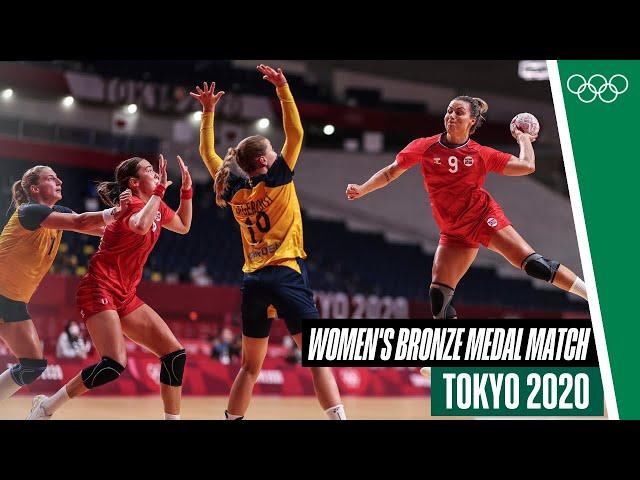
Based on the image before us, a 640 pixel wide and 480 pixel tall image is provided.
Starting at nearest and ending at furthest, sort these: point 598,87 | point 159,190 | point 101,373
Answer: point 101,373 → point 159,190 → point 598,87

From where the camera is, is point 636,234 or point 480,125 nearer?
point 636,234

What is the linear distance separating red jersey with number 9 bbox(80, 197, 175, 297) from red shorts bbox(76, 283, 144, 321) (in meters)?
0.04

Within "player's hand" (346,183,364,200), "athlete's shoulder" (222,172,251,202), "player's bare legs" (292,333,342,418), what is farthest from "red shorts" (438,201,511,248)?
"athlete's shoulder" (222,172,251,202)

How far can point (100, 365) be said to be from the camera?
7.72 meters

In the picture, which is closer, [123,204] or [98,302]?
[98,302]

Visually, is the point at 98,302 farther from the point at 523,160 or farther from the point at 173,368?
the point at 523,160

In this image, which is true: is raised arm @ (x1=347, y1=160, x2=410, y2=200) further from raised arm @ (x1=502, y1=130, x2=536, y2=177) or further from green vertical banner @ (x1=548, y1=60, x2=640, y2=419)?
green vertical banner @ (x1=548, y1=60, x2=640, y2=419)

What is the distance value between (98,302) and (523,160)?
163 inches

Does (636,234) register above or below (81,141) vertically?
below

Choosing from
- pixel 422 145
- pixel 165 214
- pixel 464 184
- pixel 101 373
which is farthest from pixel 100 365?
pixel 464 184

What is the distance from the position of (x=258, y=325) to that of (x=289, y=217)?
3.27 feet

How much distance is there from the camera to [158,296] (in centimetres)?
945
